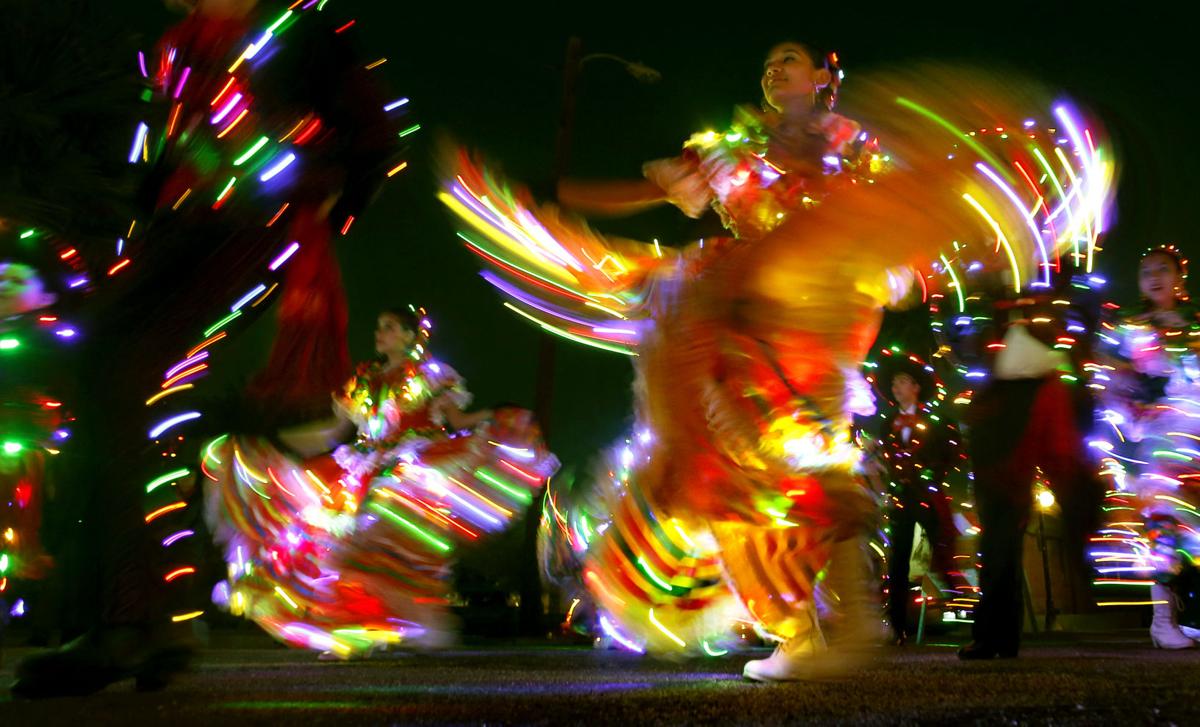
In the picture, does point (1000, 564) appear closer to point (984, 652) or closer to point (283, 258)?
point (984, 652)

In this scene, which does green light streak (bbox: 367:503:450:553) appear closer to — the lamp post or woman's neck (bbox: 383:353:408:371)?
woman's neck (bbox: 383:353:408:371)

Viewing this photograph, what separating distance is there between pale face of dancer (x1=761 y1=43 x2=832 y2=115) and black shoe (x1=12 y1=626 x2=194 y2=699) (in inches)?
112

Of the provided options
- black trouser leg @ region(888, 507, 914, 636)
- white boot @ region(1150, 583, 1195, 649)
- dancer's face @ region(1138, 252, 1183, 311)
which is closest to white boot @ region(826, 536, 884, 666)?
white boot @ region(1150, 583, 1195, 649)

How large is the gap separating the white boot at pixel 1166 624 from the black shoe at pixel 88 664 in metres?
4.81

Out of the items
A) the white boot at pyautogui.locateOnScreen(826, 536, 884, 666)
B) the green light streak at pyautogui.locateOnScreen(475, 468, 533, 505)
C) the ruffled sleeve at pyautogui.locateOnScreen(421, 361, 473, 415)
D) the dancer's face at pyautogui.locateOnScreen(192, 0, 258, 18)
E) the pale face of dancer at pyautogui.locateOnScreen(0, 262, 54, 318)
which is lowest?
the white boot at pyautogui.locateOnScreen(826, 536, 884, 666)

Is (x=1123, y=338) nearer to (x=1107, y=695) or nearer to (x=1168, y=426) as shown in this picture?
(x=1168, y=426)

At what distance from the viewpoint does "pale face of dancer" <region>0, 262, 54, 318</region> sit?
3.99m

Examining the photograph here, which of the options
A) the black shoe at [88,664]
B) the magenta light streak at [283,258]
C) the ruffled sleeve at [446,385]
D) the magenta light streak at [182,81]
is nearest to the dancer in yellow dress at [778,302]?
the magenta light streak at [283,258]

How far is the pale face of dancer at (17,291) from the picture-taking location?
13.1ft

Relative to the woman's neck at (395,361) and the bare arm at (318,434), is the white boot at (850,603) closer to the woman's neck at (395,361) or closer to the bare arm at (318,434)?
the bare arm at (318,434)

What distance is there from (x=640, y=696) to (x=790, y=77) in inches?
93.8

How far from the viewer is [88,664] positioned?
9.92 feet

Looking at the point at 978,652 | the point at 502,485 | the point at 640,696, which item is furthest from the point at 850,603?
the point at 502,485

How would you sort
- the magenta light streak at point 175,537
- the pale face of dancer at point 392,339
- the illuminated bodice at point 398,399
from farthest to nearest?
the pale face of dancer at point 392,339 → the illuminated bodice at point 398,399 → the magenta light streak at point 175,537
